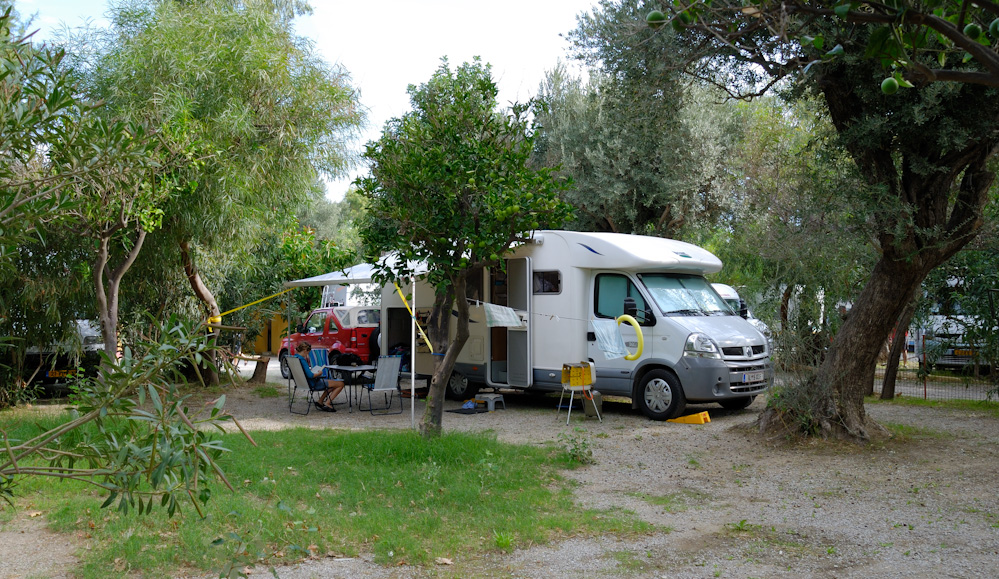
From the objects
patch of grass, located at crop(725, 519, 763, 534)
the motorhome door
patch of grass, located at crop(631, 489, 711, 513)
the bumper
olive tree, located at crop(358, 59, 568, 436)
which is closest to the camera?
patch of grass, located at crop(725, 519, 763, 534)

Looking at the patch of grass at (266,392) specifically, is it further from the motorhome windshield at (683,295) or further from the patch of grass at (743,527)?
the patch of grass at (743,527)

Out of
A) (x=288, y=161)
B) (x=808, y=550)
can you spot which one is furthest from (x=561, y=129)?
(x=808, y=550)

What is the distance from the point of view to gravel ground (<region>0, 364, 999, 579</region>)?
4793 mm

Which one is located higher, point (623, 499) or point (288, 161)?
point (288, 161)

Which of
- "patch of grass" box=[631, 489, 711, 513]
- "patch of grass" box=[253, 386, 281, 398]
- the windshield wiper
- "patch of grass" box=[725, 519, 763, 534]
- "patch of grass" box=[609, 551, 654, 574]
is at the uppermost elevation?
the windshield wiper

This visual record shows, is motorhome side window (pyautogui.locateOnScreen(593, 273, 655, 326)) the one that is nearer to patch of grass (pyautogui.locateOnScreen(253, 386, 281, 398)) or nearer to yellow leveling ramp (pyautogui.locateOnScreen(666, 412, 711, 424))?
yellow leveling ramp (pyautogui.locateOnScreen(666, 412, 711, 424))

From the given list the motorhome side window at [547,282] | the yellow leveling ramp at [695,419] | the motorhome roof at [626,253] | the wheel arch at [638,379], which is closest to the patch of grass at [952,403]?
the yellow leveling ramp at [695,419]

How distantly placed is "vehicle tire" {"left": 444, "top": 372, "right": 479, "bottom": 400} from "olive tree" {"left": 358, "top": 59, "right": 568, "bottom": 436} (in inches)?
192

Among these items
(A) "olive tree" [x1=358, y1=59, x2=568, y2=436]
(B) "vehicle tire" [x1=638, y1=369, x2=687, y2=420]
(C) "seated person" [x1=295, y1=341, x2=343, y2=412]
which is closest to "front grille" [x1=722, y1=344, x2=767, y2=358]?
(B) "vehicle tire" [x1=638, y1=369, x2=687, y2=420]

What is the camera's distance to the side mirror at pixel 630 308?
11.5 metres

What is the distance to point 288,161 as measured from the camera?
11.6m

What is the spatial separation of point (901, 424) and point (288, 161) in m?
9.24

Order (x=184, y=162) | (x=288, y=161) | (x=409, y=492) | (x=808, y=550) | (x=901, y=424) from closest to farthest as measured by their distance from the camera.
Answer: (x=808, y=550)
(x=409, y=492)
(x=184, y=162)
(x=901, y=424)
(x=288, y=161)

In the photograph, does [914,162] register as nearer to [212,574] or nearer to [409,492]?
[409,492]
